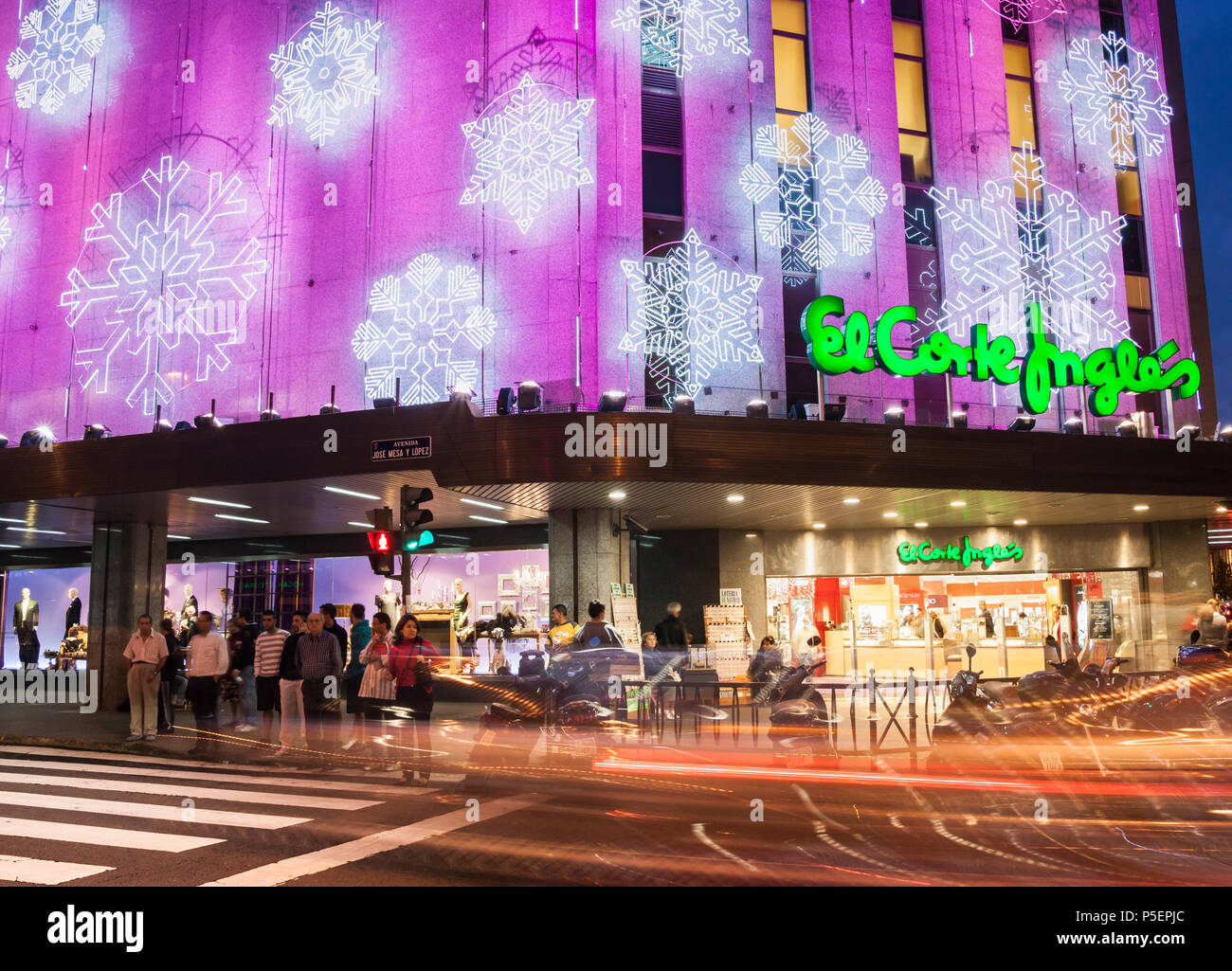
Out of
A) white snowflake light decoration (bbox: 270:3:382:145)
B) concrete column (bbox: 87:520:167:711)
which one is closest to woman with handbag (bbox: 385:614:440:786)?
concrete column (bbox: 87:520:167:711)

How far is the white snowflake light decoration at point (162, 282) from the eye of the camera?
22.8 m

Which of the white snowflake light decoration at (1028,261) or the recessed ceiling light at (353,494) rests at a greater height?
the white snowflake light decoration at (1028,261)

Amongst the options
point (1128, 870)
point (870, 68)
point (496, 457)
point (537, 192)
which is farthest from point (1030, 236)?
point (1128, 870)

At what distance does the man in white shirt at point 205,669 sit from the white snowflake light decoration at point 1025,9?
989 inches

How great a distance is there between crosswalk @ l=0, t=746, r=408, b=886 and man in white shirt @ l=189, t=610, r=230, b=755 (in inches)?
60.8

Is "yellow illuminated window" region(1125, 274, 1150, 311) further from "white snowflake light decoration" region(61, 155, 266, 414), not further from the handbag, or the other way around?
"white snowflake light decoration" region(61, 155, 266, 414)

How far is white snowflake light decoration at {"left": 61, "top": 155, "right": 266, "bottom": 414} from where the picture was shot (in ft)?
74.8

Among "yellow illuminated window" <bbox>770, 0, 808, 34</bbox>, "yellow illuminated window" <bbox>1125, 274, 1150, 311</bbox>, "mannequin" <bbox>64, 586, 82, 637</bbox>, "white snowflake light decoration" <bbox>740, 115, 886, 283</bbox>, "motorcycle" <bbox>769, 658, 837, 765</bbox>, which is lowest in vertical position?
"motorcycle" <bbox>769, 658, 837, 765</bbox>

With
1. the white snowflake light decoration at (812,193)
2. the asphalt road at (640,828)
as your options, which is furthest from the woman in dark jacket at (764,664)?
the white snowflake light decoration at (812,193)

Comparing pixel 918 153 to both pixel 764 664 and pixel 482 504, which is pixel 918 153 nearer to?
pixel 482 504

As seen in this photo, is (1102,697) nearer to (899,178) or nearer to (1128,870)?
(1128,870)

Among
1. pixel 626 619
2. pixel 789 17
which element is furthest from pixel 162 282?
pixel 789 17

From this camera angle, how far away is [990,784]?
8.38 m

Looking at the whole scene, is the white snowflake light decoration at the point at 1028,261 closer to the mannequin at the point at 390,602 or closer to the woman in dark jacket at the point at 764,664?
the woman in dark jacket at the point at 764,664
